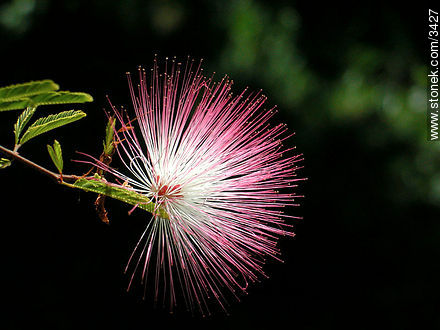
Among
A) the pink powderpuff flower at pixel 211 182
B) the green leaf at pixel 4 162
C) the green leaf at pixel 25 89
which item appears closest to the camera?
the green leaf at pixel 25 89

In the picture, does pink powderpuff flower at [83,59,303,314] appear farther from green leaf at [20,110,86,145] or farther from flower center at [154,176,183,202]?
green leaf at [20,110,86,145]

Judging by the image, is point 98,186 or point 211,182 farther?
point 211,182

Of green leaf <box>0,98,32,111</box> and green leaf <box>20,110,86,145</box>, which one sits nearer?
green leaf <box>0,98,32,111</box>

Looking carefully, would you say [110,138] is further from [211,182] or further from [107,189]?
[211,182]

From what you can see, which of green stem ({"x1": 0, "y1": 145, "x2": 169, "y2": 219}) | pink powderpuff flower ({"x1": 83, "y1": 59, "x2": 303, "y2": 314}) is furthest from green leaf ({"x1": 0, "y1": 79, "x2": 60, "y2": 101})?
pink powderpuff flower ({"x1": 83, "y1": 59, "x2": 303, "y2": 314})

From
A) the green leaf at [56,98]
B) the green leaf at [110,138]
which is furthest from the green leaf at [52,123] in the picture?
the green leaf at [56,98]

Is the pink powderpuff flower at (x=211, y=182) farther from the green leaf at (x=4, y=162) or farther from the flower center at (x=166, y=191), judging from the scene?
the green leaf at (x=4, y=162)

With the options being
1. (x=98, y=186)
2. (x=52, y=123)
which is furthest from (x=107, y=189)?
(x=52, y=123)

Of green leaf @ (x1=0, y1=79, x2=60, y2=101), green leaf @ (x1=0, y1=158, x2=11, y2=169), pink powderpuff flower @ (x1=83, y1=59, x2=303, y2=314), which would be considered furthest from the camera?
pink powderpuff flower @ (x1=83, y1=59, x2=303, y2=314)

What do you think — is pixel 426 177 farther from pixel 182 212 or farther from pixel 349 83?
pixel 182 212
